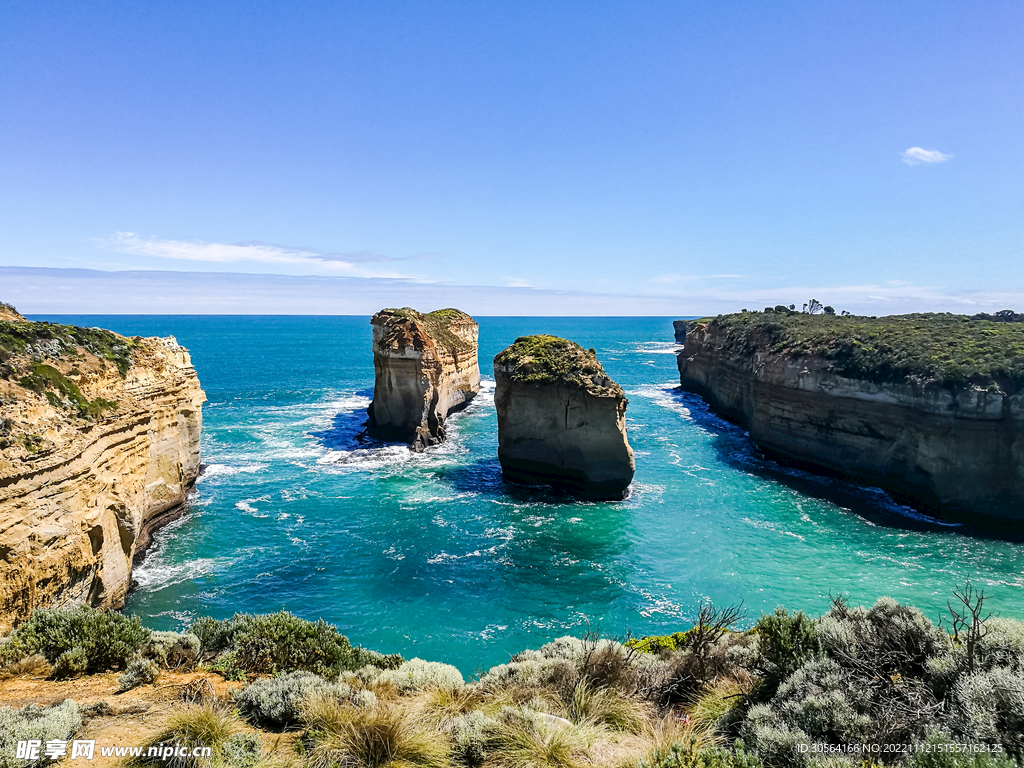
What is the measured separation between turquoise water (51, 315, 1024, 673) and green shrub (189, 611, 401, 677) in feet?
16.7

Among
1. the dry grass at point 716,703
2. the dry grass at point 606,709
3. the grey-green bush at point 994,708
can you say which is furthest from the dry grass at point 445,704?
the grey-green bush at point 994,708

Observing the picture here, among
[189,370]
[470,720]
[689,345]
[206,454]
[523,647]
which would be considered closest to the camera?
[470,720]

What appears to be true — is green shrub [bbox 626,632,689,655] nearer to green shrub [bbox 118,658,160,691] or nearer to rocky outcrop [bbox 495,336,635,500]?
green shrub [bbox 118,658,160,691]

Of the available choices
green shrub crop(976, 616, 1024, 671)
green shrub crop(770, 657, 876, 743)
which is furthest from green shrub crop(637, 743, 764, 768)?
A: green shrub crop(976, 616, 1024, 671)

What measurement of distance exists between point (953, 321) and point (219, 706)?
5306 centimetres

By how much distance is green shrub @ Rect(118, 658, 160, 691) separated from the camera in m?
8.14

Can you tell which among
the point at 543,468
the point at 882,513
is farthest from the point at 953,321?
the point at 543,468

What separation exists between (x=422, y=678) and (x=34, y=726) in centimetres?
511

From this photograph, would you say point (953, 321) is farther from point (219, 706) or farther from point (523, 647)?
point (219, 706)

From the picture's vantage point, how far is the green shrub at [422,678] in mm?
9000

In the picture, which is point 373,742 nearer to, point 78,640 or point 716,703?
point 716,703

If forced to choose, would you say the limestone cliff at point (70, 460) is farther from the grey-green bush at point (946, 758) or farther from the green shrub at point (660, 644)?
the grey-green bush at point (946, 758)

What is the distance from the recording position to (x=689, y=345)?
64625mm

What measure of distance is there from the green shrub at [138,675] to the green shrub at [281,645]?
140 cm
